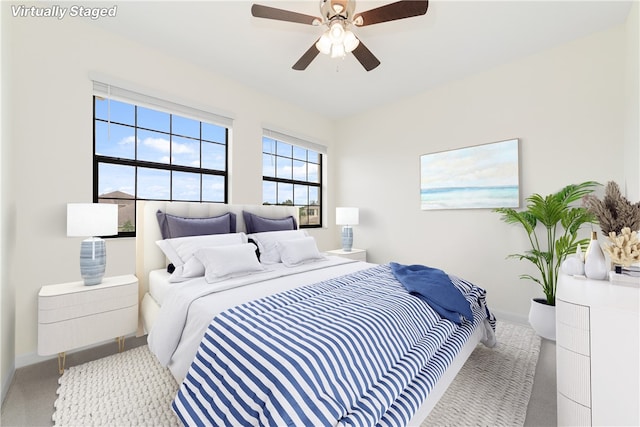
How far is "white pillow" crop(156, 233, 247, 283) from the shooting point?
2127mm

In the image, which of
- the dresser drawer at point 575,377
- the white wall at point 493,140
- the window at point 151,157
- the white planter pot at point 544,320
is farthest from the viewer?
the window at point 151,157

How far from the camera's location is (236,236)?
8.52 feet

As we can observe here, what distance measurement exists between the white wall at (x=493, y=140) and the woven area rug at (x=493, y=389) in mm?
839

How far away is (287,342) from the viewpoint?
108 centimetres

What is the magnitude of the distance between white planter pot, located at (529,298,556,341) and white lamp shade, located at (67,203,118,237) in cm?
370

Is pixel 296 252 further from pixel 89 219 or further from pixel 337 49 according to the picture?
pixel 337 49

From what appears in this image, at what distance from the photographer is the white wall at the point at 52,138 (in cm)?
208

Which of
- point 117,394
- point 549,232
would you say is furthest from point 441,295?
point 117,394

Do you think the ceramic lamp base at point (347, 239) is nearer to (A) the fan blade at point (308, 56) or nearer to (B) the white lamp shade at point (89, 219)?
(A) the fan blade at point (308, 56)

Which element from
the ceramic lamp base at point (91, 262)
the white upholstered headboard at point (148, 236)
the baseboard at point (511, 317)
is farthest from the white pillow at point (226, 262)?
the baseboard at point (511, 317)

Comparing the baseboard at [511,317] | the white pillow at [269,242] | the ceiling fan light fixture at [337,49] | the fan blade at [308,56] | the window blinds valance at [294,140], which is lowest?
the baseboard at [511,317]

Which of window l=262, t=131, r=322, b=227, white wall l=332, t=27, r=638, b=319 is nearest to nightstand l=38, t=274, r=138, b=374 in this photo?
window l=262, t=131, r=322, b=227

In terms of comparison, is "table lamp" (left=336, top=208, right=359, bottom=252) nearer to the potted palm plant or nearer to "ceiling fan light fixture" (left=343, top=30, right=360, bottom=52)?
the potted palm plant

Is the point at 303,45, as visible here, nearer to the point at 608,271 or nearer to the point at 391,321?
the point at 391,321
